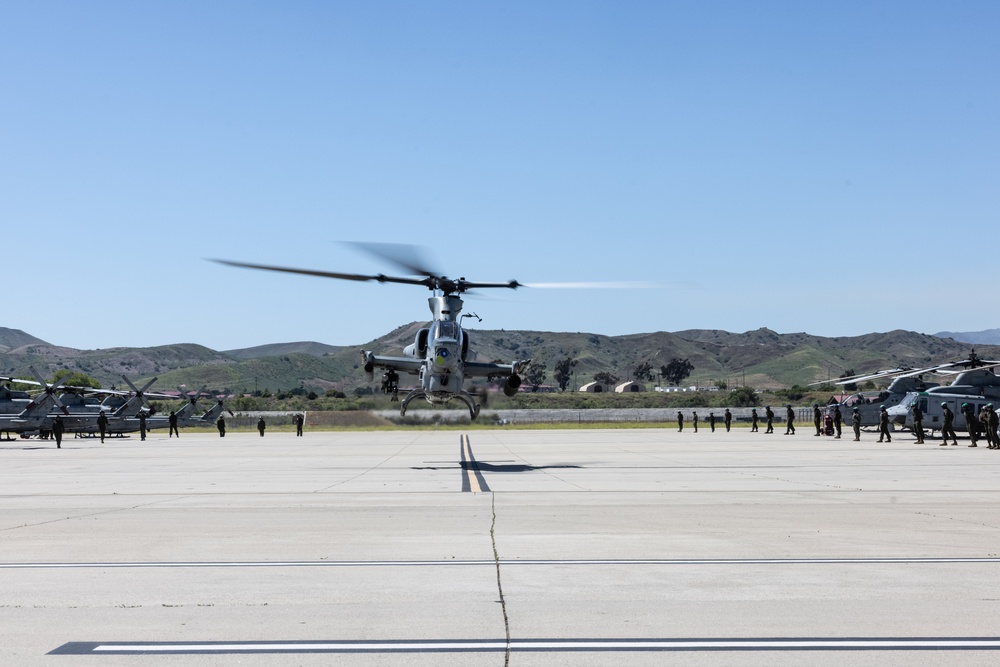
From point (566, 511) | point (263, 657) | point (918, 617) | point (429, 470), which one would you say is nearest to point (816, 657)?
point (918, 617)

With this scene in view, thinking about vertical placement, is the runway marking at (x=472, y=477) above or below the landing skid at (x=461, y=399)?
below

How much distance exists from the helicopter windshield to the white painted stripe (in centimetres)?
2140

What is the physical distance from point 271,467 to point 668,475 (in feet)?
41.6

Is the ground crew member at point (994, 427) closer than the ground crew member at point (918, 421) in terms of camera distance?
Yes

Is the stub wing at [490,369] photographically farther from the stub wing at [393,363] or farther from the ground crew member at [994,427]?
the ground crew member at [994,427]

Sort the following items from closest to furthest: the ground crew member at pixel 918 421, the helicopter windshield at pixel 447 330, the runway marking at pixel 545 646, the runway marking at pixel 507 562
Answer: the runway marking at pixel 545 646 < the runway marking at pixel 507 562 < the helicopter windshield at pixel 447 330 < the ground crew member at pixel 918 421

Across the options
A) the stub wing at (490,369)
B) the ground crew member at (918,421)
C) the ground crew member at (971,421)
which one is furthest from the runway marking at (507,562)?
the ground crew member at (918,421)

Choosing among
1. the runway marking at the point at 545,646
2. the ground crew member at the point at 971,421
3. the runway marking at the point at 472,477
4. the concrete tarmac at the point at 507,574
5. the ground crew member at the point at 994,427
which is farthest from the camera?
the ground crew member at the point at 971,421

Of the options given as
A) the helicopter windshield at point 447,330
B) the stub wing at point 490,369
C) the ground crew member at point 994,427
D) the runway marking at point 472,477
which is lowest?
the runway marking at point 472,477

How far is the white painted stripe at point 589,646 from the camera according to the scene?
21.7 feet

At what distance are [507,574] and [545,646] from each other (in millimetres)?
3001

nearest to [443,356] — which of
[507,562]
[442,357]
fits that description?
[442,357]

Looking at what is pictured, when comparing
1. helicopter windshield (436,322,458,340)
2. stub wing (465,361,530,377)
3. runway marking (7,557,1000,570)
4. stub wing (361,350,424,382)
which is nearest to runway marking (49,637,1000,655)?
runway marking (7,557,1000,570)

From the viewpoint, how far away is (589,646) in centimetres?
670
